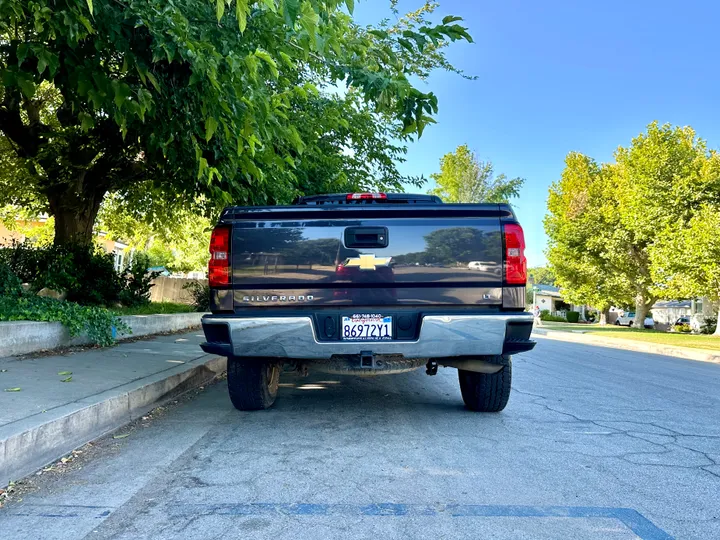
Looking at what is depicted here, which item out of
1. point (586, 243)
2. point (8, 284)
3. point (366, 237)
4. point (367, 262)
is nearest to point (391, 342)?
point (367, 262)

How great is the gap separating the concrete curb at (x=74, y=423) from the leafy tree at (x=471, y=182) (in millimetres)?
34195

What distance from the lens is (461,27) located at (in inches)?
187

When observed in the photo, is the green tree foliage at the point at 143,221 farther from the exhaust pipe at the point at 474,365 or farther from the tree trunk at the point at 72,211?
the exhaust pipe at the point at 474,365

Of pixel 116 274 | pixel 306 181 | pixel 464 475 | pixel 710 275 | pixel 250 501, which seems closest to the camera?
pixel 250 501

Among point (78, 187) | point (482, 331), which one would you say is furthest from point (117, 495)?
point (78, 187)

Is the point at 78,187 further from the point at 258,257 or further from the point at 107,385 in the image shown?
the point at 258,257

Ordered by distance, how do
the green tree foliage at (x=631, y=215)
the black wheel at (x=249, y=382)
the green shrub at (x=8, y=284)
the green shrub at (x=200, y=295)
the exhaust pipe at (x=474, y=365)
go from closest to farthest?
the exhaust pipe at (x=474, y=365)
the black wheel at (x=249, y=382)
the green shrub at (x=8, y=284)
the green shrub at (x=200, y=295)
the green tree foliage at (x=631, y=215)

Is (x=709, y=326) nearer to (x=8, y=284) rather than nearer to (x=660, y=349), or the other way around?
(x=660, y=349)

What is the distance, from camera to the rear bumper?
4289 mm

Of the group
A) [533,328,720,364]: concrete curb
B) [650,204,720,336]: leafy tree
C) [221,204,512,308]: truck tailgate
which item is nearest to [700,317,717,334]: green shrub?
[650,204,720,336]: leafy tree

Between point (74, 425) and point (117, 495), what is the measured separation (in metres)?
1.19

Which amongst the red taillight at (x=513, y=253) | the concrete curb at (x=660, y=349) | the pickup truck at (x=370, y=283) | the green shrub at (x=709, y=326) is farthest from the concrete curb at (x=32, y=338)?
the green shrub at (x=709, y=326)

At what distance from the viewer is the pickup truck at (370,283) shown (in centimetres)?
432

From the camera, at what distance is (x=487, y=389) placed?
5.18m
